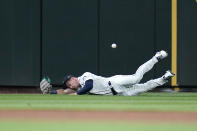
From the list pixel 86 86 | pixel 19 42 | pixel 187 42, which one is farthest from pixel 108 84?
pixel 187 42

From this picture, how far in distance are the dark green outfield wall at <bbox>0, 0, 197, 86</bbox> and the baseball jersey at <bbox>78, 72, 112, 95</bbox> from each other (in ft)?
9.96

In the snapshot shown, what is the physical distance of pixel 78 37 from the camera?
15766 mm

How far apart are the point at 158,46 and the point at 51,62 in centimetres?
244

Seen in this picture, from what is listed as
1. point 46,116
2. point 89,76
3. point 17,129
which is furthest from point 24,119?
point 89,76

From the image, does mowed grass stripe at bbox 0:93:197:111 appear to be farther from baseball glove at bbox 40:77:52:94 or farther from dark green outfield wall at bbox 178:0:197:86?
dark green outfield wall at bbox 178:0:197:86

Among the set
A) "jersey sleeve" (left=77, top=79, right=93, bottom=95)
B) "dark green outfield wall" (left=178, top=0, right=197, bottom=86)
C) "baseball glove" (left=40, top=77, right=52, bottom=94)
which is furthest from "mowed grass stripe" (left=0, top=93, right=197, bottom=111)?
"dark green outfield wall" (left=178, top=0, right=197, bottom=86)

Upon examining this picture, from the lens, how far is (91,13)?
51.6ft

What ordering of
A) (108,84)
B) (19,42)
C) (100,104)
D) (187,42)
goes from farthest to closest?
(187,42) → (19,42) → (108,84) → (100,104)

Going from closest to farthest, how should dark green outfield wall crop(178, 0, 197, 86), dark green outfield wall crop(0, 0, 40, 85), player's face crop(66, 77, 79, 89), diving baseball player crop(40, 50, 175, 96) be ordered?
diving baseball player crop(40, 50, 175, 96)
player's face crop(66, 77, 79, 89)
dark green outfield wall crop(0, 0, 40, 85)
dark green outfield wall crop(178, 0, 197, 86)

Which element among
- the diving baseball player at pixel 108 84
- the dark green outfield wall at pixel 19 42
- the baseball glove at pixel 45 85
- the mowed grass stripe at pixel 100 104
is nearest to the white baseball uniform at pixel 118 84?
the diving baseball player at pixel 108 84

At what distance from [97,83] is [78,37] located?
11.2 ft

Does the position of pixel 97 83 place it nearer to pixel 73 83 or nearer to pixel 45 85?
pixel 73 83

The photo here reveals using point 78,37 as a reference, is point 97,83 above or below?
below

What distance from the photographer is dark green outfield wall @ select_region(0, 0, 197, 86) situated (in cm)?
1559
